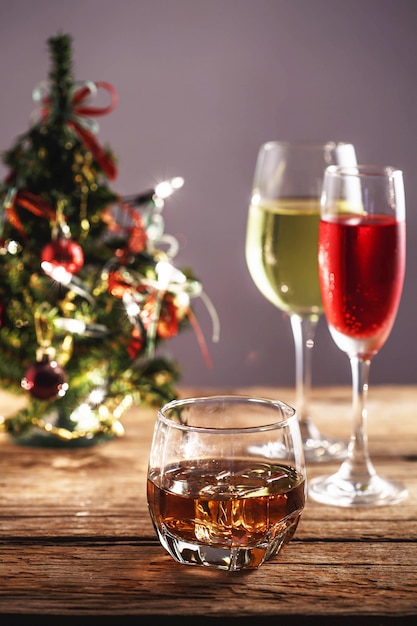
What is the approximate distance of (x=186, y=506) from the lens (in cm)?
76

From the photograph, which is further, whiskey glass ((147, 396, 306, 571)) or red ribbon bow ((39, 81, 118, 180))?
red ribbon bow ((39, 81, 118, 180))

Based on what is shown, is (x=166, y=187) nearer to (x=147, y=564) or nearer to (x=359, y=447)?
(x=359, y=447)

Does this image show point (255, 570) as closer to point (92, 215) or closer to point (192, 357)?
point (92, 215)

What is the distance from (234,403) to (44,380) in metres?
0.33

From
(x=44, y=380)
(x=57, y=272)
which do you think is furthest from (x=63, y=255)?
(x=44, y=380)

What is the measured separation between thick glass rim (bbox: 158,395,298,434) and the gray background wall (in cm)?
146

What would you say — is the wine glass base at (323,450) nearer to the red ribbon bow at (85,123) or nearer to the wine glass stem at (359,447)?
the wine glass stem at (359,447)

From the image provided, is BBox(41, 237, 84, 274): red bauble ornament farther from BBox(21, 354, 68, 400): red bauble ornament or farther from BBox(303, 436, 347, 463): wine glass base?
BBox(303, 436, 347, 463): wine glass base

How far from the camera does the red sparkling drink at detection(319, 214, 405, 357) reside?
96cm

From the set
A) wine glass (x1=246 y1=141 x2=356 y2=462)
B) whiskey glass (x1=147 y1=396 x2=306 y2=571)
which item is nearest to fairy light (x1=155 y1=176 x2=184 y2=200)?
wine glass (x1=246 y1=141 x2=356 y2=462)

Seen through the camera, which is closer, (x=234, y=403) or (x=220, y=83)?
(x=234, y=403)

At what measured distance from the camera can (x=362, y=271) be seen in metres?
0.96

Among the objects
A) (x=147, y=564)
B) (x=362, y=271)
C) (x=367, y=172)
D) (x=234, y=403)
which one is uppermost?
(x=367, y=172)

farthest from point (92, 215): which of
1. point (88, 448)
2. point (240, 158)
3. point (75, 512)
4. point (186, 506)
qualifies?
point (240, 158)
